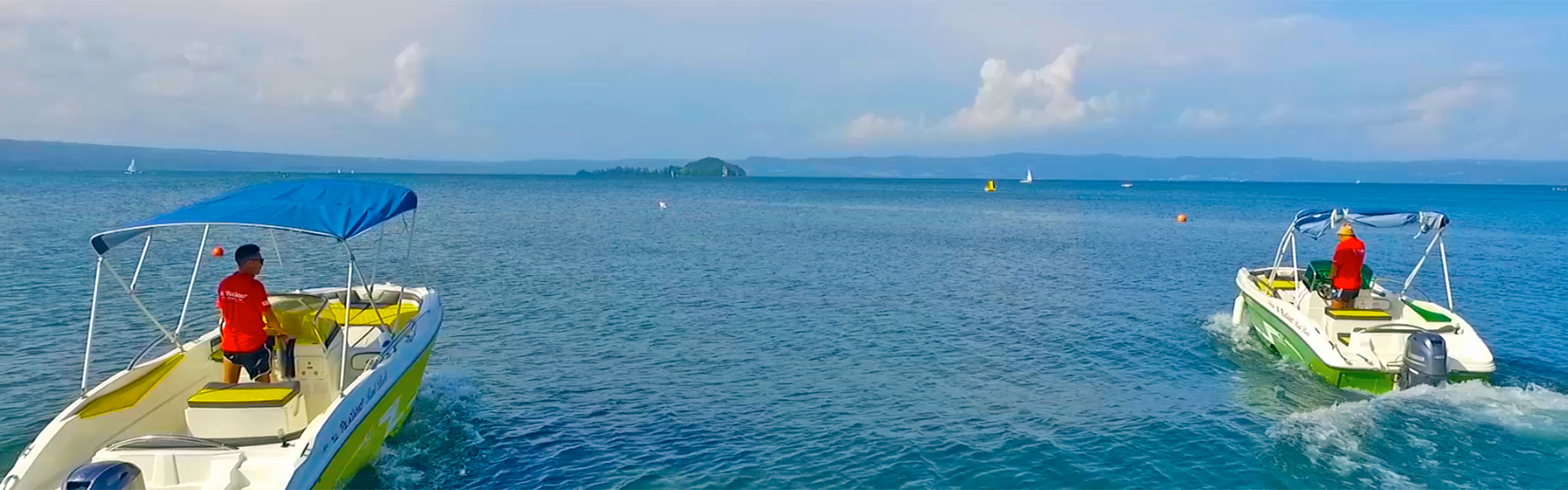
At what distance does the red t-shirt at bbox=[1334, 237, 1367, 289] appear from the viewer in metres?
16.7

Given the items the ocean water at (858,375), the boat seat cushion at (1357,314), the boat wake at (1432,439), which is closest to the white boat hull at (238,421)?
the ocean water at (858,375)

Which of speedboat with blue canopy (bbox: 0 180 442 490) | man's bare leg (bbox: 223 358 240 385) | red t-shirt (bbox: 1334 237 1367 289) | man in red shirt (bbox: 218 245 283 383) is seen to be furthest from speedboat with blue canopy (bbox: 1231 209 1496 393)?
man's bare leg (bbox: 223 358 240 385)

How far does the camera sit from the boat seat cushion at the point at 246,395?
9.83 m

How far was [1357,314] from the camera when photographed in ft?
54.9

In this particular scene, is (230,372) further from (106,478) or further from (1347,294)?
(1347,294)

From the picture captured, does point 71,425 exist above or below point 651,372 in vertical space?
above

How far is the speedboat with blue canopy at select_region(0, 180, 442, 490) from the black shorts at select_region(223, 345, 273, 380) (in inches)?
7.1

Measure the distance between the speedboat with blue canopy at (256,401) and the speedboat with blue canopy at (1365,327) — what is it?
14870mm

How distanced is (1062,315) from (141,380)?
1929cm

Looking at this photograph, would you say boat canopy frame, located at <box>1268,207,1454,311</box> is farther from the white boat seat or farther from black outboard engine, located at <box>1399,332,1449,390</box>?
the white boat seat

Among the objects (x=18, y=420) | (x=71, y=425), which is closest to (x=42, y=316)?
(x=18, y=420)

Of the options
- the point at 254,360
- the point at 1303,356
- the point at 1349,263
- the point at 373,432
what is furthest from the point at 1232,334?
the point at 254,360

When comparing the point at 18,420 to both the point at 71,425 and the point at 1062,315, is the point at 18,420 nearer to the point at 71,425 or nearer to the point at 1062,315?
the point at 71,425

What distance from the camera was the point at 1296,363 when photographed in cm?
1733
